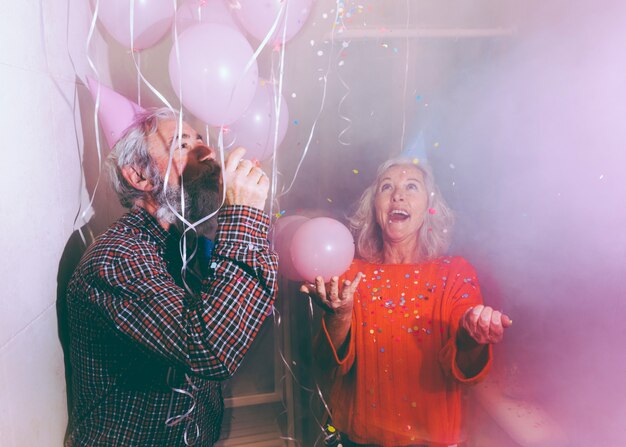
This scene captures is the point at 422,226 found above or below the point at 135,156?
below

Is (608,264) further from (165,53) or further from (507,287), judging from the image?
(165,53)

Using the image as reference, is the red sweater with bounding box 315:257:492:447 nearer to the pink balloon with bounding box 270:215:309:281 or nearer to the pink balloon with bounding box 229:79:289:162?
the pink balloon with bounding box 270:215:309:281

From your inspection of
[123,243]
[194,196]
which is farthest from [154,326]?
[194,196]

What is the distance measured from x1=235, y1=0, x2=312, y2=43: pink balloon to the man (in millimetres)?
360

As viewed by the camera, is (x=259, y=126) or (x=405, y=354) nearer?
(x=259, y=126)

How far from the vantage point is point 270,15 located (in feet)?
3.92

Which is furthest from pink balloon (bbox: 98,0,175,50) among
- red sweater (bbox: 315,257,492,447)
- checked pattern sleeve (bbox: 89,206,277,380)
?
red sweater (bbox: 315,257,492,447)

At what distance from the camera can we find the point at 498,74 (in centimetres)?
145

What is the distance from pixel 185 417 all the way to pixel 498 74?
1448mm

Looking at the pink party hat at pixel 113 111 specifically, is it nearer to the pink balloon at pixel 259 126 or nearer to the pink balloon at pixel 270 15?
the pink balloon at pixel 259 126

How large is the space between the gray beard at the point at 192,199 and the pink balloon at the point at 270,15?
0.44m

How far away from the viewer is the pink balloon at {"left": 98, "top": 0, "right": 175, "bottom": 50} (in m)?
1.15

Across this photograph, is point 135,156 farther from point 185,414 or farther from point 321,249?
point 185,414

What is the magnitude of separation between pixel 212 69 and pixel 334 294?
0.73 meters
